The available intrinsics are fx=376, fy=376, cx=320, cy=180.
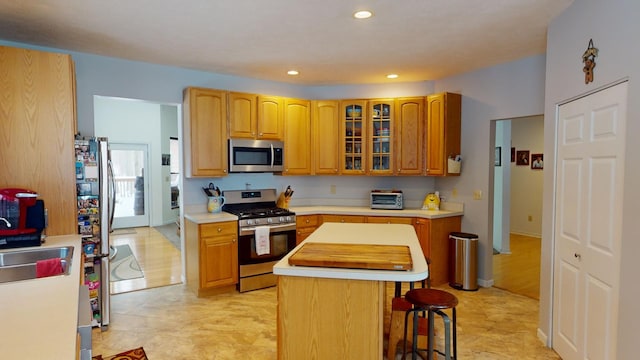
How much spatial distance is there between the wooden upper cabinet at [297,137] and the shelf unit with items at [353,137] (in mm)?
465

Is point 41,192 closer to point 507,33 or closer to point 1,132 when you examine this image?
point 1,132

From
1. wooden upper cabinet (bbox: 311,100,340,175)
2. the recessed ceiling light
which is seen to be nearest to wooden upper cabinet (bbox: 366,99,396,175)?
wooden upper cabinet (bbox: 311,100,340,175)

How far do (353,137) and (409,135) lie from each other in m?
0.75

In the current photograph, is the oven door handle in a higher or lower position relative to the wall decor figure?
lower

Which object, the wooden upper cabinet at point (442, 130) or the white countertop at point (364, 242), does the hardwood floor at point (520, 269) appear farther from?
the white countertop at point (364, 242)

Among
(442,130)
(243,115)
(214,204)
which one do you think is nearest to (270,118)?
(243,115)

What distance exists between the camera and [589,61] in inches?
96.3

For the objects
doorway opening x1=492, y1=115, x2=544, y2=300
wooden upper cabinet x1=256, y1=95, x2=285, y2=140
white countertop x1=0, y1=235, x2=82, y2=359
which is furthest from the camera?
doorway opening x1=492, y1=115, x2=544, y2=300

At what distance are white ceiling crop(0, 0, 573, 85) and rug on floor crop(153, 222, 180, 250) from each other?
3938mm

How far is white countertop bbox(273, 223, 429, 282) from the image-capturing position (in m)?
2.05

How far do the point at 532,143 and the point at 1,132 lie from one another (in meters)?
8.03

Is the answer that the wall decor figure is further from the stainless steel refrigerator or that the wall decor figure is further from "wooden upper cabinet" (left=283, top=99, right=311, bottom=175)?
the stainless steel refrigerator

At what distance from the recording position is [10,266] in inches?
95.5

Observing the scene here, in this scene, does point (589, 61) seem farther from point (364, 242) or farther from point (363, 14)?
point (364, 242)
